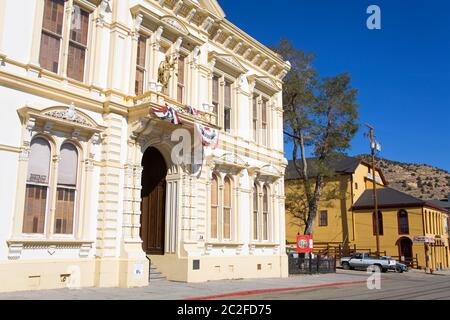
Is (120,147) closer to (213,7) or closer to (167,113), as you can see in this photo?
(167,113)

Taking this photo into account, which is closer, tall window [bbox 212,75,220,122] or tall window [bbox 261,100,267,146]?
tall window [bbox 212,75,220,122]

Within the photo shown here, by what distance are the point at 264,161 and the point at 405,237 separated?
26752 millimetres

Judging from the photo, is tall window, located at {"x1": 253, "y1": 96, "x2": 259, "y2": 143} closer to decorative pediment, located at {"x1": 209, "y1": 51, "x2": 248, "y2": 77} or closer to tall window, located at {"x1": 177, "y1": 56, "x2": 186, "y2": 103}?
decorative pediment, located at {"x1": 209, "y1": 51, "x2": 248, "y2": 77}

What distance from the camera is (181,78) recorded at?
19094 mm

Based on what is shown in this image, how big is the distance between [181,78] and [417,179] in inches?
4665

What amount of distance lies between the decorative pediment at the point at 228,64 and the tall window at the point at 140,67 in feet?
13.7

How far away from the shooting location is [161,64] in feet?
58.1

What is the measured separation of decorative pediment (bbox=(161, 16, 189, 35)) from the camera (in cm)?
1784

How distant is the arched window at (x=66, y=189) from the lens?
13.9m

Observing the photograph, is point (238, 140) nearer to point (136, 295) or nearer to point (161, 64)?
point (161, 64)

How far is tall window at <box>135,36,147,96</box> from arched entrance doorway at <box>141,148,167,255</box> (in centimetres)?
274

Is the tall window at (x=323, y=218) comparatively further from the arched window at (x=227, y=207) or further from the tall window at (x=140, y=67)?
the tall window at (x=140, y=67)

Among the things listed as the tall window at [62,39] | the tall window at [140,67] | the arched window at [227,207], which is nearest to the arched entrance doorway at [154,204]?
the tall window at [140,67]

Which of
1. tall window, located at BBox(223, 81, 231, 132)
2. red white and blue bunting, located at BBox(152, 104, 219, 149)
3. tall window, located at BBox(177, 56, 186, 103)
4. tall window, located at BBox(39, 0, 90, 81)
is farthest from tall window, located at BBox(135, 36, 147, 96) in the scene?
tall window, located at BBox(223, 81, 231, 132)
